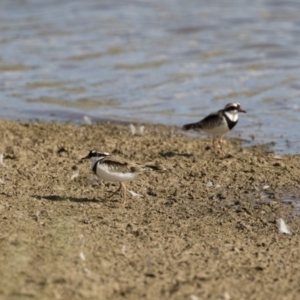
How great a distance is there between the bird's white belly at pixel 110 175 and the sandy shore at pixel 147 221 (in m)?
0.23

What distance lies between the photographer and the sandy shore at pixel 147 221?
591 cm

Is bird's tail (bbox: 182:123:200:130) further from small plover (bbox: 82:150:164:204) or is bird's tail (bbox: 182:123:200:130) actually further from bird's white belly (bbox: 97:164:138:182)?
bird's white belly (bbox: 97:164:138:182)

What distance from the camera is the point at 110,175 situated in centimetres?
832

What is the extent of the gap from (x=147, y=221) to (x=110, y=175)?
32.3 inches

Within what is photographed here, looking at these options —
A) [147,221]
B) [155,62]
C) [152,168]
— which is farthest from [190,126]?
[155,62]

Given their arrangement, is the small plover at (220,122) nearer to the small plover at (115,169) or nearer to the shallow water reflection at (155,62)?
the shallow water reflection at (155,62)

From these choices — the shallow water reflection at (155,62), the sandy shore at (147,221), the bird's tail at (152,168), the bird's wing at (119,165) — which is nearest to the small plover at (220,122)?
the sandy shore at (147,221)

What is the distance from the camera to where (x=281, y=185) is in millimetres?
8945

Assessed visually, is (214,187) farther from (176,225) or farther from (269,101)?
(269,101)

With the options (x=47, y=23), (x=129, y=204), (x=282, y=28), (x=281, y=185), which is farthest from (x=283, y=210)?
(x=47, y=23)

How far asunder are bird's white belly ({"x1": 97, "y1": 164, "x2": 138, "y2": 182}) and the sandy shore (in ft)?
0.76

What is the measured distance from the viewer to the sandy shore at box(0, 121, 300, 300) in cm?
591

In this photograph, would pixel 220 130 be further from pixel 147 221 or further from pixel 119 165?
pixel 147 221

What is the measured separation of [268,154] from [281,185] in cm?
157
